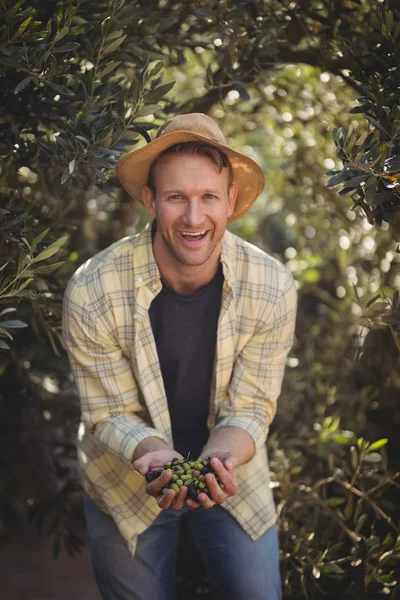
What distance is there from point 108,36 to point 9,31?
361mm

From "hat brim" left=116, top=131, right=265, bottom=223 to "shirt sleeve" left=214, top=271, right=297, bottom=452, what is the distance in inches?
14.7

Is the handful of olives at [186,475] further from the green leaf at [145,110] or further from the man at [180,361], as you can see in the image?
the green leaf at [145,110]

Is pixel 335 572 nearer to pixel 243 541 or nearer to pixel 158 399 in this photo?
pixel 243 541

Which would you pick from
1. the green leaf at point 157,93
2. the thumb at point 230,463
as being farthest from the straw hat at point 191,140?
the thumb at point 230,463

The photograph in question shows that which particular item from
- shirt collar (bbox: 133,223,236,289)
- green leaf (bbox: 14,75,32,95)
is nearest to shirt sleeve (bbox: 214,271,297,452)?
shirt collar (bbox: 133,223,236,289)

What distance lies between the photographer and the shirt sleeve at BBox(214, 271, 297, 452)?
2902mm

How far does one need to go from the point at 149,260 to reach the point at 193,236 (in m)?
0.24

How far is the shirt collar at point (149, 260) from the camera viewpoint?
2.82 m

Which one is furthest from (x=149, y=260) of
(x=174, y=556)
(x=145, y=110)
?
(x=174, y=556)

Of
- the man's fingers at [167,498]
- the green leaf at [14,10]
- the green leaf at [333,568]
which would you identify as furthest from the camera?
the green leaf at [333,568]

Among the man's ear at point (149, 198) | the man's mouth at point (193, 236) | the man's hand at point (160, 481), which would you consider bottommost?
the man's hand at point (160, 481)

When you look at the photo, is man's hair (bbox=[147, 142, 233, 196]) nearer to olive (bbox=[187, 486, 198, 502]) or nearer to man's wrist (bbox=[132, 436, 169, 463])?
man's wrist (bbox=[132, 436, 169, 463])

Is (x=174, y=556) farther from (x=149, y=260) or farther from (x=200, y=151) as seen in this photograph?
(x=200, y=151)

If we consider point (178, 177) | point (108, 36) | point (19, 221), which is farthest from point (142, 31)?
point (19, 221)
